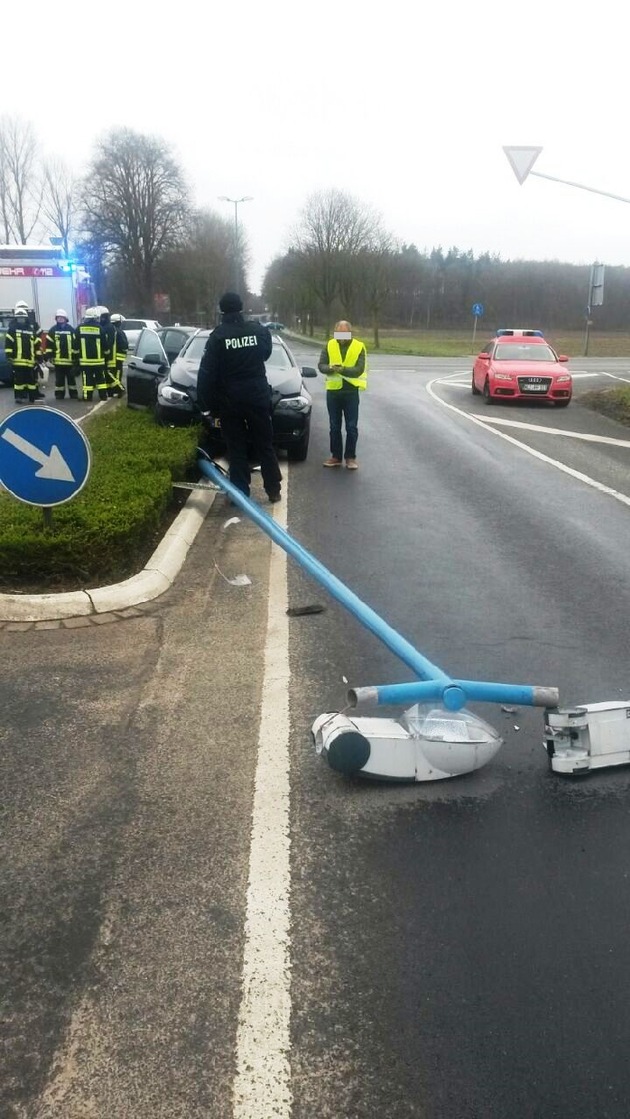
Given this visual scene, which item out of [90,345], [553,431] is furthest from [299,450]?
[90,345]

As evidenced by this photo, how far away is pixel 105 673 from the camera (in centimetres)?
462

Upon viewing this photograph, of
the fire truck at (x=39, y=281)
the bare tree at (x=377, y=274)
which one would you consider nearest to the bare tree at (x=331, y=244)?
the bare tree at (x=377, y=274)

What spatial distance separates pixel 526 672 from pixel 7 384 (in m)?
19.5

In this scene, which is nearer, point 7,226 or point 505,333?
point 505,333

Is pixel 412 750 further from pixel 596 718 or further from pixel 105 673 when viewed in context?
pixel 105 673

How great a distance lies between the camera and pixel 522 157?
60.6 ft

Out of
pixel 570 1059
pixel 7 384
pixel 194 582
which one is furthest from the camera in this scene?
pixel 7 384

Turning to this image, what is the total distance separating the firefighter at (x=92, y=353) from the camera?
1686 centimetres

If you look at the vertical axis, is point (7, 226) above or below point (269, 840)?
above

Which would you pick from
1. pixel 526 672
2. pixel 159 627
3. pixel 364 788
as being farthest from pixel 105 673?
pixel 526 672

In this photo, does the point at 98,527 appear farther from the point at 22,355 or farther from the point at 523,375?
the point at 523,375

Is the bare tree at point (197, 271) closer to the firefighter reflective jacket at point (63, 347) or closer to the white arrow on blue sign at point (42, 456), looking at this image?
the firefighter reflective jacket at point (63, 347)

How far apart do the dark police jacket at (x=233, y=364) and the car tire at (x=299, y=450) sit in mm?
3341

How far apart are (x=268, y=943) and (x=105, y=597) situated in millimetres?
3219
